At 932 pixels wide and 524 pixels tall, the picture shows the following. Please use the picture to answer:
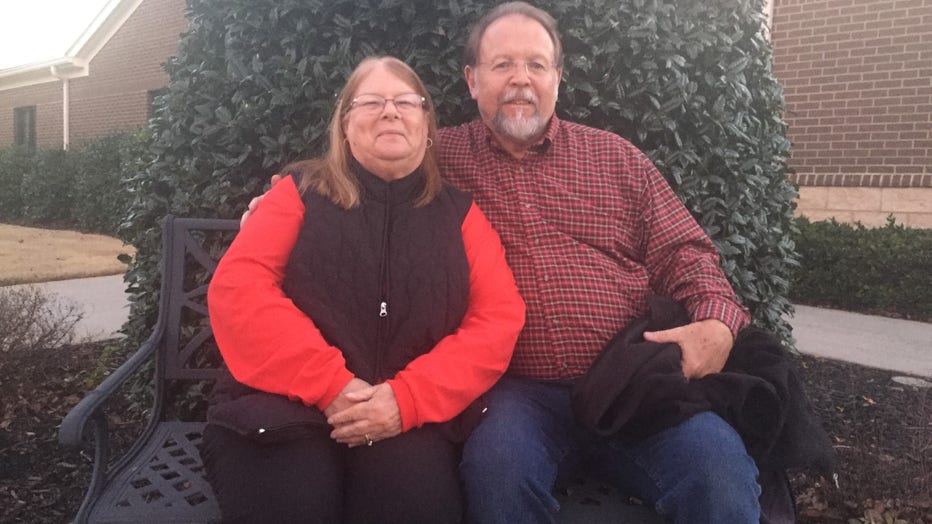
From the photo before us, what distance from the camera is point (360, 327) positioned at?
2209mm

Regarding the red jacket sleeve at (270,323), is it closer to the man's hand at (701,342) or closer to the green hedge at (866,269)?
the man's hand at (701,342)

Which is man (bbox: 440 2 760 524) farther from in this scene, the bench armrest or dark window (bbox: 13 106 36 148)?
dark window (bbox: 13 106 36 148)

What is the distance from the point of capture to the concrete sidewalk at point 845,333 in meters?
5.43

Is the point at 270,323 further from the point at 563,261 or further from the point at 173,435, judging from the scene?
the point at 563,261

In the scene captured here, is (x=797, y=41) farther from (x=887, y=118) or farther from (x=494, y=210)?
(x=494, y=210)

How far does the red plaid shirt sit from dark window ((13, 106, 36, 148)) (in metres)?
22.8

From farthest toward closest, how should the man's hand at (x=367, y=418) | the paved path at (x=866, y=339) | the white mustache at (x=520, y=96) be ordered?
1. the paved path at (x=866, y=339)
2. the white mustache at (x=520, y=96)
3. the man's hand at (x=367, y=418)

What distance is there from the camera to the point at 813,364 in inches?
205

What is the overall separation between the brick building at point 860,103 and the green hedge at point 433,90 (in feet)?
18.4

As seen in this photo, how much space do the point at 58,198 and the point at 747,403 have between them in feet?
59.2

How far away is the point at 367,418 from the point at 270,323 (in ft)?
1.27

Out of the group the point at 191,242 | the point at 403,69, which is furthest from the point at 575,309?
the point at 191,242

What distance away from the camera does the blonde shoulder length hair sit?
7.58 ft

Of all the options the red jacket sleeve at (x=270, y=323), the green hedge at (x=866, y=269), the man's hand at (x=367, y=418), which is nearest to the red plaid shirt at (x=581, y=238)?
the man's hand at (x=367, y=418)
